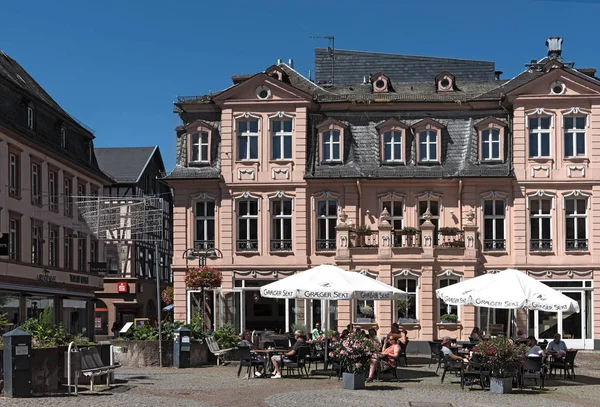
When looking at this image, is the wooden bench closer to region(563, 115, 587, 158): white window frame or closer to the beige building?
the beige building

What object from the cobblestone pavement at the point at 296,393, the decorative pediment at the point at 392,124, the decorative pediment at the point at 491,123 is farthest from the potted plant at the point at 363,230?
the cobblestone pavement at the point at 296,393

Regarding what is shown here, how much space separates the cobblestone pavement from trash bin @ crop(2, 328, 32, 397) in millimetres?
343

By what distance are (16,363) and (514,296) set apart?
11819mm

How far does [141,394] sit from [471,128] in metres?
23.9

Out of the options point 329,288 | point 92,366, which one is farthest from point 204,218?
point 92,366

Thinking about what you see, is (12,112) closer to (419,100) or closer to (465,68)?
(419,100)

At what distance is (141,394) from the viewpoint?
20.7 metres

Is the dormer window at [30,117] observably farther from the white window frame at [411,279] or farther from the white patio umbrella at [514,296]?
the white patio umbrella at [514,296]

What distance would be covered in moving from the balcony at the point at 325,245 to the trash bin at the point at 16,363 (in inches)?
872

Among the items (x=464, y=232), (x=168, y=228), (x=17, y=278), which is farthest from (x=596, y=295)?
(x=168, y=228)

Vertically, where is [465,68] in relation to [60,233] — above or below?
above

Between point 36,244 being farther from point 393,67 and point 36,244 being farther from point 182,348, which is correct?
→ point 182,348

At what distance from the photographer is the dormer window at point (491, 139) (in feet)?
134

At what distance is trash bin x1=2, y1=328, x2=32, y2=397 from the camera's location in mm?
19469
